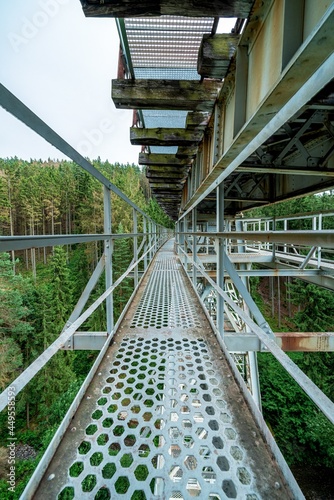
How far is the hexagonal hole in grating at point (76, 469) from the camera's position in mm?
911

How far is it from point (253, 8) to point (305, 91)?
1.28m

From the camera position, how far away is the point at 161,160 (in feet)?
15.5

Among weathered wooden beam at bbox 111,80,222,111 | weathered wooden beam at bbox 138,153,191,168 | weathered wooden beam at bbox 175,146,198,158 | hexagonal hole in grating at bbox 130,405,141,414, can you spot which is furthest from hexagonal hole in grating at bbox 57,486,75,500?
weathered wooden beam at bbox 138,153,191,168

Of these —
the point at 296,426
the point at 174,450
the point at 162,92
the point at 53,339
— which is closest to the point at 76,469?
the point at 174,450

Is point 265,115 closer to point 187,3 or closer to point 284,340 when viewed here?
point 187,3

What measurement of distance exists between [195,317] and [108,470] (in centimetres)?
166

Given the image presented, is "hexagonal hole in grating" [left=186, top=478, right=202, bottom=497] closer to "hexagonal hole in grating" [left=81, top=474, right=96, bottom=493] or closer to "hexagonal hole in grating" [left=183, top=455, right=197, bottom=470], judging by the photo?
"hexagonal hole in grating" [left=183, top=455, right=197, bottom=470]

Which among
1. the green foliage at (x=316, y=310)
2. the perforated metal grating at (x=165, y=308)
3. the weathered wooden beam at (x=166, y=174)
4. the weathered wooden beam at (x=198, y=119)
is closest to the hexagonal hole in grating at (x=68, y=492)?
the perforated metal grating at (x=165, y=308)

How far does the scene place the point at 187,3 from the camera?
1.36m

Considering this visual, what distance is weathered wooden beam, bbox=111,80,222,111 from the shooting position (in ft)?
7.62

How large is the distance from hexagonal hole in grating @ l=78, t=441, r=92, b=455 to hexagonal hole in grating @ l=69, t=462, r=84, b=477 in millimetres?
48

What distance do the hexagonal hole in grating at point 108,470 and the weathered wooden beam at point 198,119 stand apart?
331cm

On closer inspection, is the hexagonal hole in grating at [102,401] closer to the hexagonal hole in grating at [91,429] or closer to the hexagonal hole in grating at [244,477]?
the hexagonal hole in grating at [91,429]

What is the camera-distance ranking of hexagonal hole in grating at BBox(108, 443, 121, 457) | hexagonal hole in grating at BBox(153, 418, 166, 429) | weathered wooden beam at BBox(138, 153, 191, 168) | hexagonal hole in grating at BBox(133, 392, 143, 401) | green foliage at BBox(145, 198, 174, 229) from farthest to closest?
1. green foliage at BBox(145, 198, 174, 229)
2. weathered wooden beam at BBox(138, 153, 191, 168)
3. hexagonal hole in grating at BBox(133, 392, 143, 401)
4. hexagonal hole in grating at BBox(153, 418, 166, 429)
5. hexagonal hole in grating at BBox(108, 443, 121, 457)
